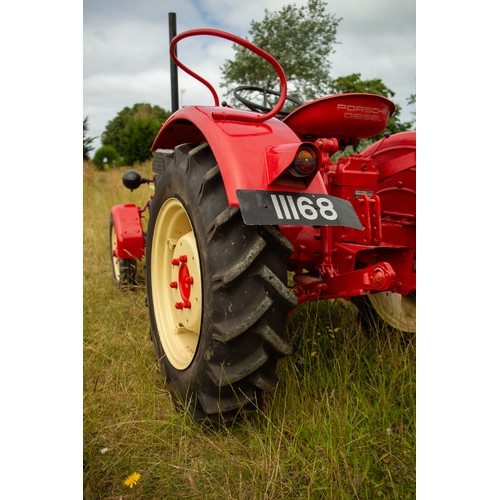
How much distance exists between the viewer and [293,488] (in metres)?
1.49

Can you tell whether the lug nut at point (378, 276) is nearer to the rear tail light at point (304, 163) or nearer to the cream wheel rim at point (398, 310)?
the rear tail light at point (304, 163)

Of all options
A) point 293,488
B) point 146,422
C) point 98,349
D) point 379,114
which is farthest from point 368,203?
point 98,349

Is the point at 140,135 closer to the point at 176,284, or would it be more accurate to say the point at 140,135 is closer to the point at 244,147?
the point at 176,284

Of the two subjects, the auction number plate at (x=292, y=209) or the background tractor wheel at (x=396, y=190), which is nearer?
the auction number plate at (x=292, y=209)

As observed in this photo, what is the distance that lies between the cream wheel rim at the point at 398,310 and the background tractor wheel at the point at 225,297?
0.97 m

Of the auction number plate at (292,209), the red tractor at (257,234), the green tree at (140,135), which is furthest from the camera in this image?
the green tree at (140,135)

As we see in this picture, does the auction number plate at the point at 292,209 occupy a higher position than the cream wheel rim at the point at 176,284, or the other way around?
the auction number plate at the point at 292,209

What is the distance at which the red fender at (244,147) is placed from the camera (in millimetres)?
1529

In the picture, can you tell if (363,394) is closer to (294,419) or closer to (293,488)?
(294,419)

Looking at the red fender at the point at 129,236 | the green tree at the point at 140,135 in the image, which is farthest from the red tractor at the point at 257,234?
the green tree at the point at 140,135

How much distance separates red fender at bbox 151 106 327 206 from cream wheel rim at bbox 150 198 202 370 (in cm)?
37

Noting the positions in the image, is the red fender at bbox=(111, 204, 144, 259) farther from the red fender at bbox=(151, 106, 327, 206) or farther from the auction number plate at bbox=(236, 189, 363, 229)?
the auction number plate at bbox=(236, 189, 363, 229)

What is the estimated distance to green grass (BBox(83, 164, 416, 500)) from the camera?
150cm

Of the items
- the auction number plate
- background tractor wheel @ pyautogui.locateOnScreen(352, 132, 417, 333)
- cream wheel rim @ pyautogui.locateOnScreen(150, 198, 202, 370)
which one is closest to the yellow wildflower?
cream wheel rim @ pyautogui.locateOnScreen(150, 198, 202, 370)
